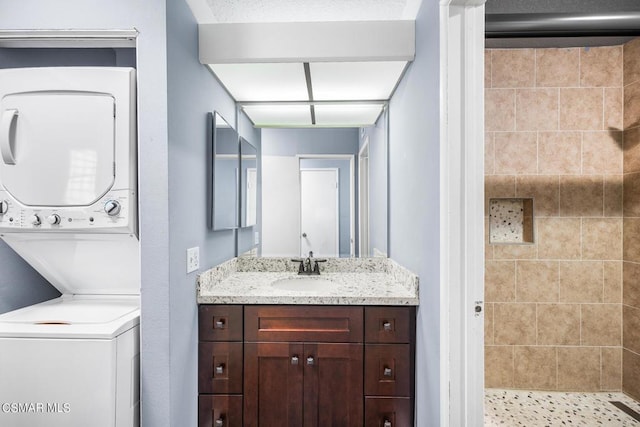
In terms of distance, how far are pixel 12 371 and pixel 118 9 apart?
151cm

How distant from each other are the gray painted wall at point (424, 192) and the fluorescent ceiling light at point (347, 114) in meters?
0.34

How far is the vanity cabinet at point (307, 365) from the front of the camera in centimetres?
168

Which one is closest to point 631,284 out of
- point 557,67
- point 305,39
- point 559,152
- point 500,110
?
point 559,152

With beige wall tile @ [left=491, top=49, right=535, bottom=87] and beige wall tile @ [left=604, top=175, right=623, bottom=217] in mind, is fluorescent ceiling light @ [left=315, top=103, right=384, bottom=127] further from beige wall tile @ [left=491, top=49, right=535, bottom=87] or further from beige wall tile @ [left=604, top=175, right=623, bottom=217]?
beige wall tile @ [left=604, top=175, right=623, bottom=217]

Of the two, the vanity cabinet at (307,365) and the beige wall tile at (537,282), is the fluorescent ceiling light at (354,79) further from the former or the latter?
the beige wall tile at (537,282)

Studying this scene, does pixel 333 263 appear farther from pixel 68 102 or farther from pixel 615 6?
pixel 615 6

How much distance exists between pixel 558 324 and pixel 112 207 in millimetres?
2798

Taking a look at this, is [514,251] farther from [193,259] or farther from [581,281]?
[193,259]

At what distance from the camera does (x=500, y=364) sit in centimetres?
231

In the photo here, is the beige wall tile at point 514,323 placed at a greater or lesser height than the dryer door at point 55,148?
lesser

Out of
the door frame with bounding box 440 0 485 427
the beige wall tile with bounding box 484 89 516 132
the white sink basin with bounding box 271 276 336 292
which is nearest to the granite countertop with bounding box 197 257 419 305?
the white sink basin with bounding box 271 276 336 292

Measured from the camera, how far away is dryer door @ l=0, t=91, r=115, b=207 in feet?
4.43

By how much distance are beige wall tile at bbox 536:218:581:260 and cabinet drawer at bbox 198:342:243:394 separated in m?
2.12

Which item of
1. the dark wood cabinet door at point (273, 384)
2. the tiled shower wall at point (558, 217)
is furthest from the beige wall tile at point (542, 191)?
the dark wood cabinet door at point (273, 384)
